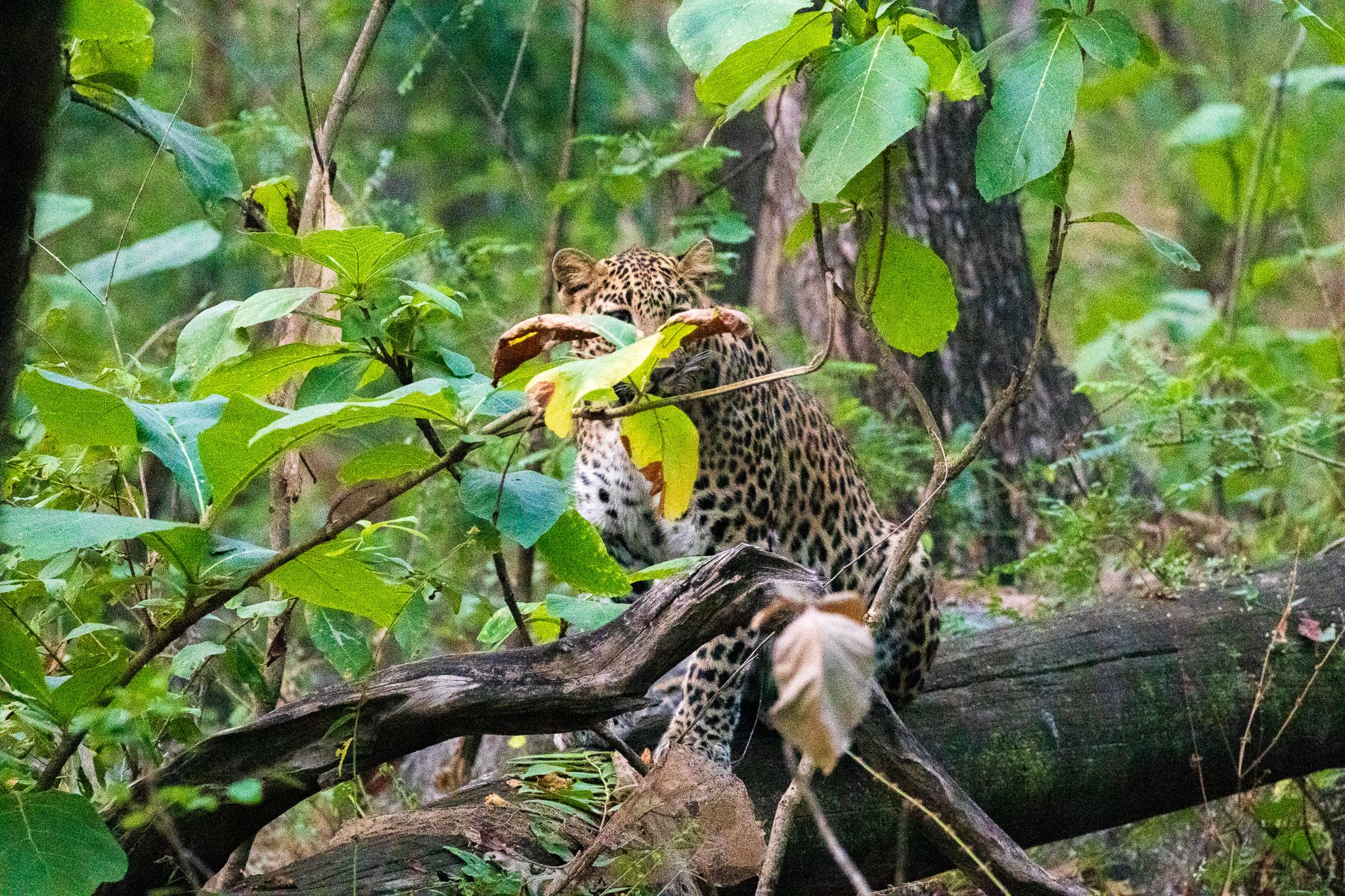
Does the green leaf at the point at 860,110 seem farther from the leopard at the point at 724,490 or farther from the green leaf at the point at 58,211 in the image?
the green leaf at the point at 58,211

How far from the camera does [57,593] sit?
380 centimetres

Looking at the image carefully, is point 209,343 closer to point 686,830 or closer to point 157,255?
point 686,830

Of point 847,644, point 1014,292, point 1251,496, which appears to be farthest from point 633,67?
point 847,644

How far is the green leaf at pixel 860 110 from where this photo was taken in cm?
348

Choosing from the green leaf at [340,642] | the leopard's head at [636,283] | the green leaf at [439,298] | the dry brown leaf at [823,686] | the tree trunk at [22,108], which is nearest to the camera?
the tree trunk at [22,108]

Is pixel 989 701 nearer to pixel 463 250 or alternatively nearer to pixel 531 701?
pixel 531 701

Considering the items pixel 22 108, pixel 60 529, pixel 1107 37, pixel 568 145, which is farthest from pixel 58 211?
pixel 22 108

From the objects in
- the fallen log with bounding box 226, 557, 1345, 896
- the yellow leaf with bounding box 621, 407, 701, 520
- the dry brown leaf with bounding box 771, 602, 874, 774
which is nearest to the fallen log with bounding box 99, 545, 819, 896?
the yellow leaf with bounding box 621, 407, 701, 520

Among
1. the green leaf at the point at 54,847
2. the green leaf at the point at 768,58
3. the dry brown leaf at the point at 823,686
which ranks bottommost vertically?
the green leaf at the point at 54,847

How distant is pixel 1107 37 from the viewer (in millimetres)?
3723

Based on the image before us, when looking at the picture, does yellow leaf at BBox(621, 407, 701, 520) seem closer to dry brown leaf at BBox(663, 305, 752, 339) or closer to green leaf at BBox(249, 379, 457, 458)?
dry brown leaf at BBox(663, 305, 752, 339)

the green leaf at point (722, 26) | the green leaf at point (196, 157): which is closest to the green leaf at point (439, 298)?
the green leaf at point (722, 26)

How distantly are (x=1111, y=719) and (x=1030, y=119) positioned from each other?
2.80 meters

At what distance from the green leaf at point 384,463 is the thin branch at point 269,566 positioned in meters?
0.03
